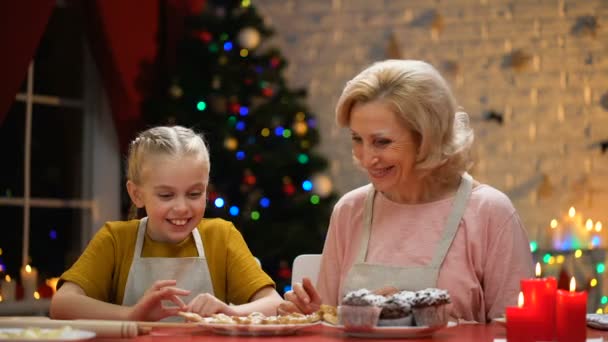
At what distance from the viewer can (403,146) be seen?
7.52ft

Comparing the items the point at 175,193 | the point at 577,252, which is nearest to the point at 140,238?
the point at 175,193

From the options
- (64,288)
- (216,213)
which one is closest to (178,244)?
(64,288)

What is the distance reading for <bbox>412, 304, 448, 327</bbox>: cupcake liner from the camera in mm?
1671

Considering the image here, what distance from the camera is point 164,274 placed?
7.76 ft

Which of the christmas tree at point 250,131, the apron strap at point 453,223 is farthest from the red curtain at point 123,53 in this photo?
→ the apron strap at point 453,223

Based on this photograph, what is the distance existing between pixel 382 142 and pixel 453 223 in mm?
258

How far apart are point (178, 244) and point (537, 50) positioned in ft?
12.0

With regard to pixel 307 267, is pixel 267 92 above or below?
above

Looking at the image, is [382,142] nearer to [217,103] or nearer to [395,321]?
[395,321]

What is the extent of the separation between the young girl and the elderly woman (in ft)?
0.82

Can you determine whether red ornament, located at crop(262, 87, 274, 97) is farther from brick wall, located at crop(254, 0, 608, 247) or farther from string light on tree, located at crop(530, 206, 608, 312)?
string light on tree, located at crop(530, 206, 608, 312)

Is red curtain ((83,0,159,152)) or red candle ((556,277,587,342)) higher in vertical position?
red curtain ((83,0,159,152))

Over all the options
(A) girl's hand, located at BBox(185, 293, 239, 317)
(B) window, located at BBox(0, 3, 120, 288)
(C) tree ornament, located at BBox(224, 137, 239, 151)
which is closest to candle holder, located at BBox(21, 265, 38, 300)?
(B) window, located at BBox(0, 3, 120, 288)

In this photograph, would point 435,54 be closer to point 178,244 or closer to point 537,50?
point 537,50
